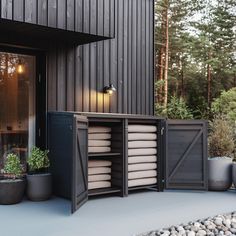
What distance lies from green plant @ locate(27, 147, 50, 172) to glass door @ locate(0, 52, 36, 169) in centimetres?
32

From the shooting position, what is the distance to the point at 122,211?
4.61m

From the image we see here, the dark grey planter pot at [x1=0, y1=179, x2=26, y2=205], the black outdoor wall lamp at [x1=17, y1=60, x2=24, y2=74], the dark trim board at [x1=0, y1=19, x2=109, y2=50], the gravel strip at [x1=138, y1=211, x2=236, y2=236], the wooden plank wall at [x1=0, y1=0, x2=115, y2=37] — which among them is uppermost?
the wooden plank wall at [x1=0, y1=0, x2=115, y2=37]

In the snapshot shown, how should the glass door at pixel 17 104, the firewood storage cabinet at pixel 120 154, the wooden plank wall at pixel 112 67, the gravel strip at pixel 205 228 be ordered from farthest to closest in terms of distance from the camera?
1. the wooden plank wall at pixel 112 67
2. the glass door at pixel 17 104
3. the firewood storage cabinet at pixel 120 154
4. the gravel strip at pixel 205 228

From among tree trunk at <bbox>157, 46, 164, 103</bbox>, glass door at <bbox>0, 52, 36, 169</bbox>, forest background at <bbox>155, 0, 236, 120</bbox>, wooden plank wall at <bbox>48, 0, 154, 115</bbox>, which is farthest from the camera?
forest background at <bbox>155, 0, 236, 120</bbox>

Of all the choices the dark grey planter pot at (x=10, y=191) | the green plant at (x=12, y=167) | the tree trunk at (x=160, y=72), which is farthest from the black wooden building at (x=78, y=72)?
the tree trunk at (x=160, y=72)

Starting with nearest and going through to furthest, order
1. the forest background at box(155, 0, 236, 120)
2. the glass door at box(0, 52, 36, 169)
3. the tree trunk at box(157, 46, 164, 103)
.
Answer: the glass door at box(0, 52, 36, 169)
the tree trunk at box(157, 46, 164, 103)
the forest background at box(155, 0, 236, 120)

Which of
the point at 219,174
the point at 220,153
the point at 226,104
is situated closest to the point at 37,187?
the point at 219,174

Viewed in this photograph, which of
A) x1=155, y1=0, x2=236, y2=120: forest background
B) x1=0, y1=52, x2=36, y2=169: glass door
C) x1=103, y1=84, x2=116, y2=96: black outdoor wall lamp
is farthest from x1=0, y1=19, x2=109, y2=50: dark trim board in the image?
x1=155, y1=0, x2=236, y2=120: forest background

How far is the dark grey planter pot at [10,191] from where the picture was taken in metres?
4.84

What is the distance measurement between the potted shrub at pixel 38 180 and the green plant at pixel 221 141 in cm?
445

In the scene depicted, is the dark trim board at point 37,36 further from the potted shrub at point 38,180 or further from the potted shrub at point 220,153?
the potted shrub at point 220,153

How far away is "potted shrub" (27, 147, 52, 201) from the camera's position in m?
5.13

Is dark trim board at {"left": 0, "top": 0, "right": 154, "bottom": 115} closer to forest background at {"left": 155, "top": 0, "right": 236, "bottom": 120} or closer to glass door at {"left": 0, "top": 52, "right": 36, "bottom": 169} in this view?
glass door at {"left": 0, "top": 52, "right": 36, "bottom": 169}

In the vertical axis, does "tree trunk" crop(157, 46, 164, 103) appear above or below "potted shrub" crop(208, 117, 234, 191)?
above
